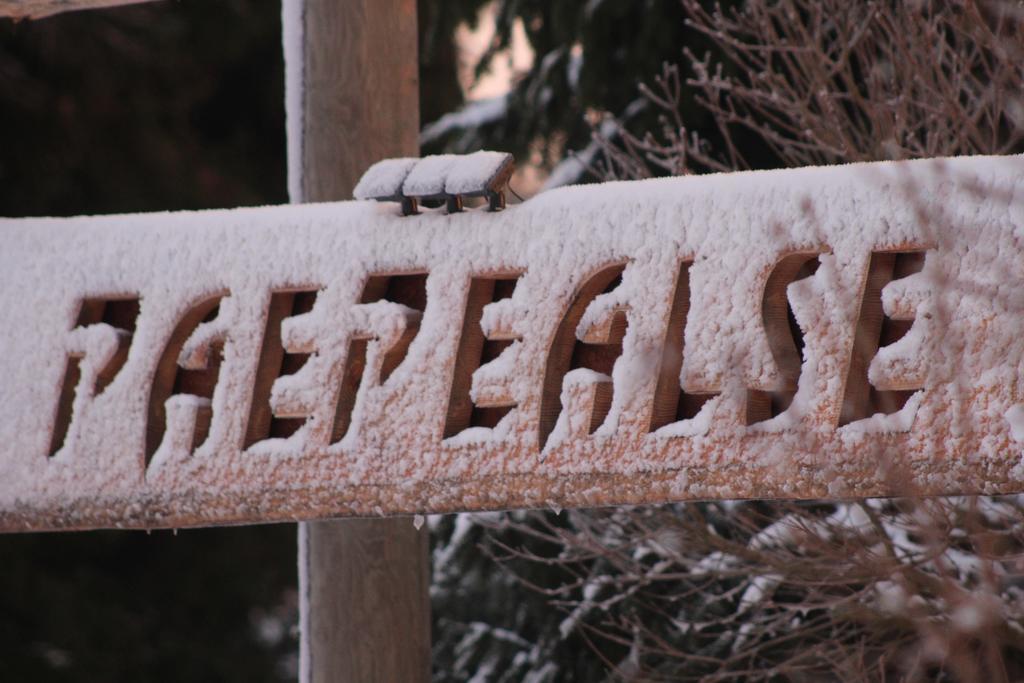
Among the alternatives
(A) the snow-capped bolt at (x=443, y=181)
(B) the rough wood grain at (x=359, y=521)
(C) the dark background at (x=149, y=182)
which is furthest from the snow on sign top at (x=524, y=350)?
(C) the dark background at (x=149, y=182)

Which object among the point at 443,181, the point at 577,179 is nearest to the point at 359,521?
the point at 443,181

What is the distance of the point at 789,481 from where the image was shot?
267 cm

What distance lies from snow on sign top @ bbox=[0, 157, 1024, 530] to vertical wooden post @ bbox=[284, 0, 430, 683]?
52 centimetres

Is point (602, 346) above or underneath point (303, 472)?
above

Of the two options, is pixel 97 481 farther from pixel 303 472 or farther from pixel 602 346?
pixel 602 346

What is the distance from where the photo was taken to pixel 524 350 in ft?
9.65

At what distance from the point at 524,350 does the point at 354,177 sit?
A: 102cm

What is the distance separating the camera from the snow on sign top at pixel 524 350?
2613 millimetres

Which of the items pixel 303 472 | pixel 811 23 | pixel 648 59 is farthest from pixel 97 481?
pixel 648 59

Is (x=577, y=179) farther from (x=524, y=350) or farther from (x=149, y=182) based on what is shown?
(x=149, y=182)

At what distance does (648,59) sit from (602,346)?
2897 millimetres

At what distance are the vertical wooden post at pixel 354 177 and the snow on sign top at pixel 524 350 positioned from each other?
0.52 meters

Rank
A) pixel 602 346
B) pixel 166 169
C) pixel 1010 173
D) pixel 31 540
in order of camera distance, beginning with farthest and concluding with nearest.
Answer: pixel 166 169 → pixel 31 540 → pixel 602 346 → pixel 1010 173

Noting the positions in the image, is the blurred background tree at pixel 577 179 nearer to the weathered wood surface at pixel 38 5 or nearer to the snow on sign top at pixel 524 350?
the snow on sign top at pixel 524 350
